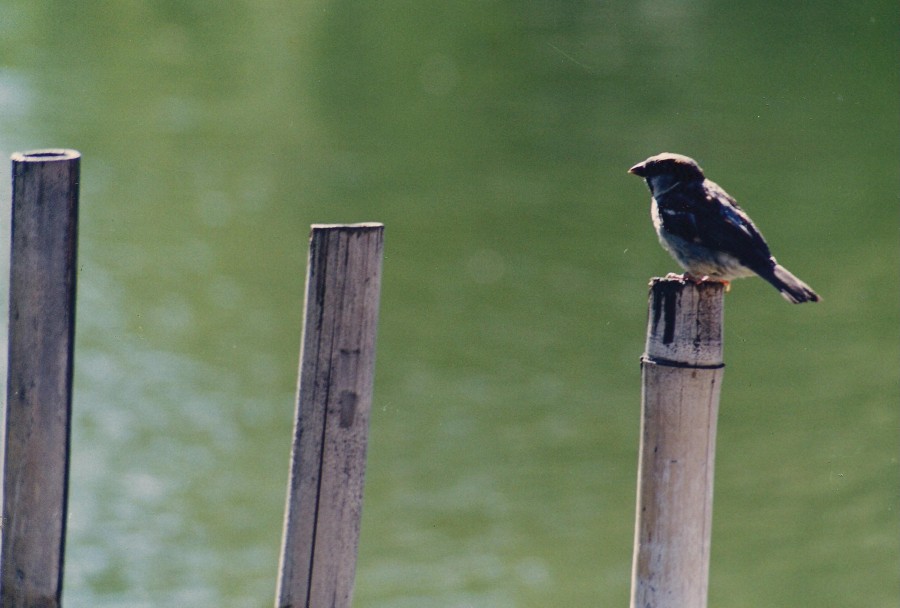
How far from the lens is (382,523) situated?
8227mm

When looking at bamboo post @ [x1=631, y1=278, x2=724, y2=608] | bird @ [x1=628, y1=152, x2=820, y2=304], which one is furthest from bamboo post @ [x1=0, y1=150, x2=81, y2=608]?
bird @ [x1=628, y1=152, x2=820, y2=304]

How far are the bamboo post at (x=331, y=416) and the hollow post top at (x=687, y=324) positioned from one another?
73cm

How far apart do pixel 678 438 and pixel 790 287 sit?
1346 millimetres

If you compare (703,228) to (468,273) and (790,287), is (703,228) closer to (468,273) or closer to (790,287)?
(790,287)

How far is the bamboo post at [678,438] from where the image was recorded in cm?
338

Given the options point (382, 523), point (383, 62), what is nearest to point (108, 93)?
point (383, 62)

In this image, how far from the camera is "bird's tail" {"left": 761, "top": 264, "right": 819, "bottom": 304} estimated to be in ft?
14.6

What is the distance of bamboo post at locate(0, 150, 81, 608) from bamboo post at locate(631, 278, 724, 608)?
1545mm

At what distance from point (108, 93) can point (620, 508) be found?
31.0 ft

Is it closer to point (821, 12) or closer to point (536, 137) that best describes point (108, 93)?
point (536, 137)

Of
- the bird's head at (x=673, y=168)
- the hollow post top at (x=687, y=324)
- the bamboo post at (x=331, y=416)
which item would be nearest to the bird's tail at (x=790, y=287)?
the bird's head at (x=673, y=168)

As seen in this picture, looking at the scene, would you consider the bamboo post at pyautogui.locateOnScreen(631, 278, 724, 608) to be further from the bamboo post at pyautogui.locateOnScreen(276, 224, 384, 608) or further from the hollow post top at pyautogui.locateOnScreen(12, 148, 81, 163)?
the hollow post top at pyautogui.locateOnScreen(12, 148, 81, 163)

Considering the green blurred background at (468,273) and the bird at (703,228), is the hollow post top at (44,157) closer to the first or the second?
the bird at (703,228)

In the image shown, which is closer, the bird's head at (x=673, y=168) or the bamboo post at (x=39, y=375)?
the bamboo post at (x=39, y=375)
